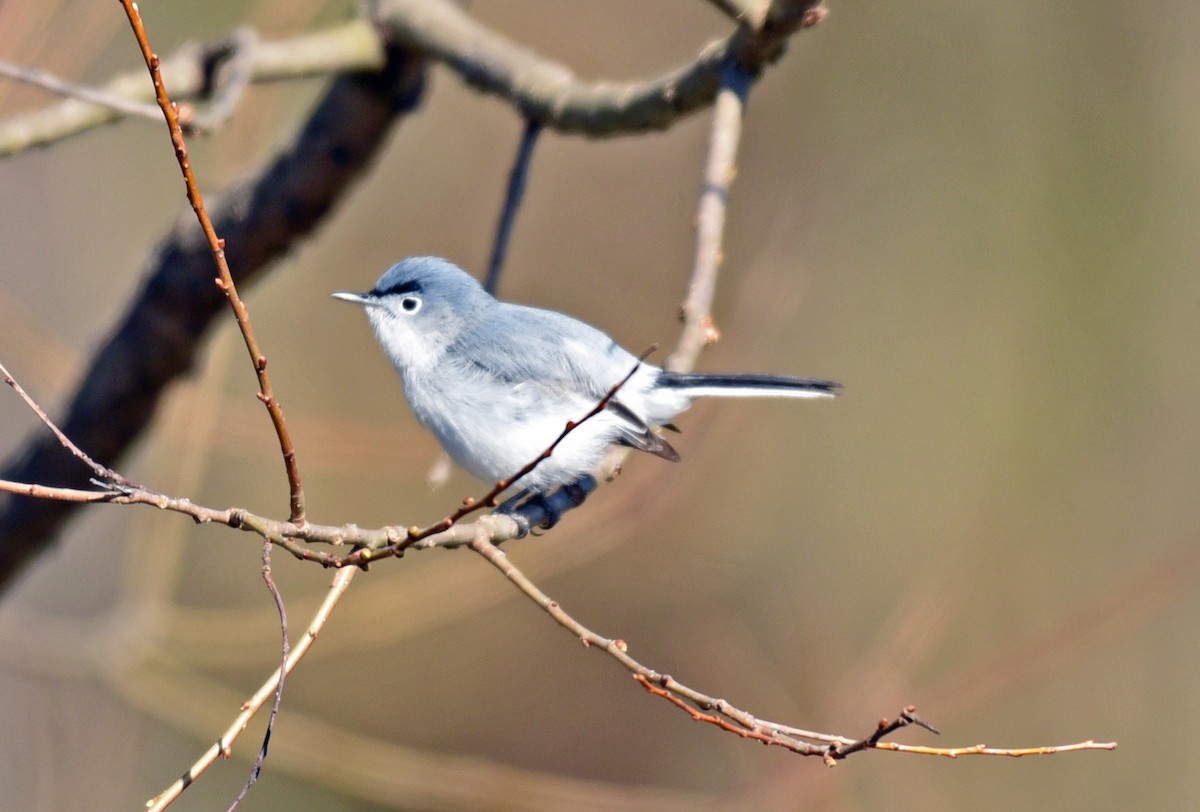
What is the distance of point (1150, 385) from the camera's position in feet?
16.8

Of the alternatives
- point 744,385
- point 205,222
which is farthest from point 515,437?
point 205,222

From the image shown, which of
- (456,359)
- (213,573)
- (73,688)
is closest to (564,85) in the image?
(456,359)

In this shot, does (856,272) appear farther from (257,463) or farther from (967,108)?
(257,463)

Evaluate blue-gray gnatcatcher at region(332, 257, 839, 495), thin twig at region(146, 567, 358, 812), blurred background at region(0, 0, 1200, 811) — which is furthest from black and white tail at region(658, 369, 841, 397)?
blurred background at region(0, 0, 1200, 811)

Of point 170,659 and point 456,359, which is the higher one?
point 456,359

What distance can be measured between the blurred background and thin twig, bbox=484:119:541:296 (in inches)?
68.6

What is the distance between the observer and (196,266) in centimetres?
278

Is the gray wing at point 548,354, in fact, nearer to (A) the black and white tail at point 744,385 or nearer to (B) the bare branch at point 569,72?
(A) the black and white tail at point 744,385

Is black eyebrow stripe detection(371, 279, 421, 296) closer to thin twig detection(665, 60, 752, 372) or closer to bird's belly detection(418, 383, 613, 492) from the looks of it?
bird's belly detection(418, 383, 613, 492)

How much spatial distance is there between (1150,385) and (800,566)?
6.01ft

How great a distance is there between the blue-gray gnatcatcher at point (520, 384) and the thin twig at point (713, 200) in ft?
0.96

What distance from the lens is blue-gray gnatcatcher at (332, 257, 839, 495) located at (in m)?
2.62

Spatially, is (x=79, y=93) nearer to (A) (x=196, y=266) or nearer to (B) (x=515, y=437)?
(A) (x=196, y=266)

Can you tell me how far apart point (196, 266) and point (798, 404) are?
139 inches
